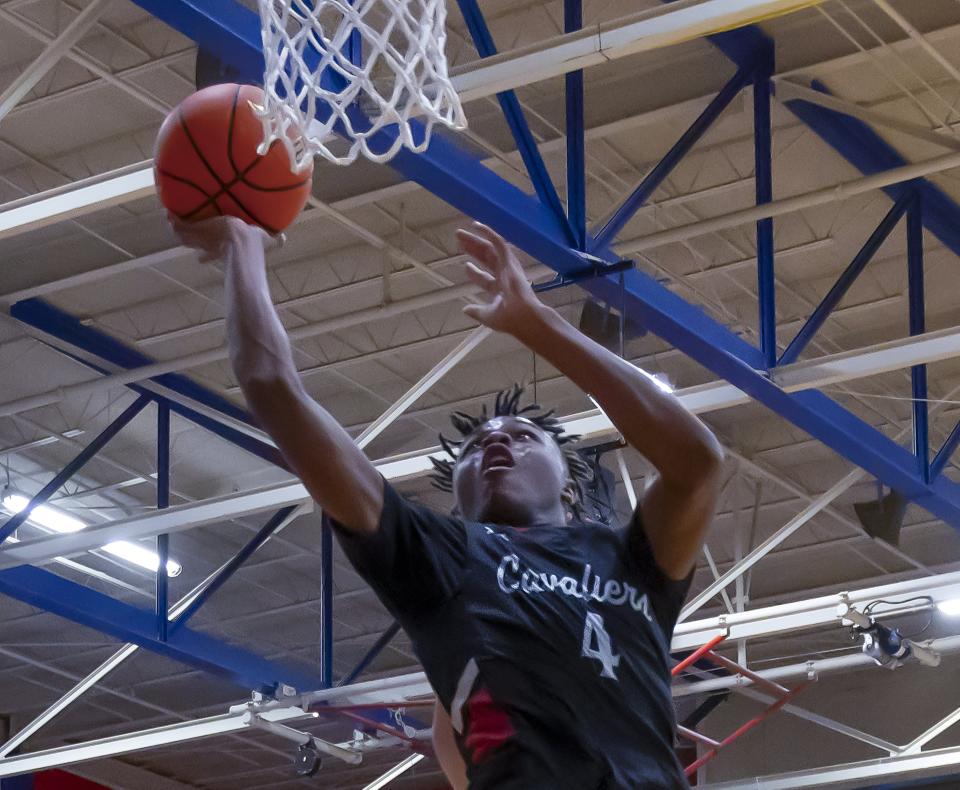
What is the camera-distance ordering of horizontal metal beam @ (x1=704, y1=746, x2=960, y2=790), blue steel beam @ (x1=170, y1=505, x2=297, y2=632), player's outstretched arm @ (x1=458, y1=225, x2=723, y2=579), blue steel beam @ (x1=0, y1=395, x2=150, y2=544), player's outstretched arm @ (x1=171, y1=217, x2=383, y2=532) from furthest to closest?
horizontal metal beam @ (x1=704, y1=746, x2=960, y2=790) → blue steel beam @ (x1=170, y1=505, x2=297, y2=632) → blue steel beam @ (x1=0, y1=395, x2=150, y2=544) → player's outstretched arm @ (x1=458, y1=225, x2=723, y2=579) → player's outstretched arm @ (x1=171, y1=217, x2=383, y2=532)

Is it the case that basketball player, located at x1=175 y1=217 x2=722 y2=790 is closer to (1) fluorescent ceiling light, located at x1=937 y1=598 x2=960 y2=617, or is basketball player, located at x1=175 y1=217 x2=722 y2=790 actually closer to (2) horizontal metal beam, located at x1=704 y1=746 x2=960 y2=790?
(1) fluorescent ceiling light, located at x1=937 y1=598 x2=960 y2=617

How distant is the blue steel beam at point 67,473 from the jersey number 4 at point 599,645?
31.6 ft

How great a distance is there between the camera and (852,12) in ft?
29.9

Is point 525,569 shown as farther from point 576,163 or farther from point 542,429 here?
point 576,163

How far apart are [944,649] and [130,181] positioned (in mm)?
7665

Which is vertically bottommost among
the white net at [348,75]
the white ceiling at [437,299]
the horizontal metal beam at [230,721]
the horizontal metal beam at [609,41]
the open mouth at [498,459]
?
the open mouth at [498,459]

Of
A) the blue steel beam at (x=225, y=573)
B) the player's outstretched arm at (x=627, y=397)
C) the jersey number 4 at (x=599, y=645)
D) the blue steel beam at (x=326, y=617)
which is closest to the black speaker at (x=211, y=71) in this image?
the player's outstretched arm at (x=627, y=397)

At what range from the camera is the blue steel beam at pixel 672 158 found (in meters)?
8.63

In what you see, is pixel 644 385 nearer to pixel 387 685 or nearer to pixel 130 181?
pixel 130 181

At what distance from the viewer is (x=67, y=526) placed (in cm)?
1387

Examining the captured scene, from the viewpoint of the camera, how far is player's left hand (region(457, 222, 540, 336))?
2494 millimetres

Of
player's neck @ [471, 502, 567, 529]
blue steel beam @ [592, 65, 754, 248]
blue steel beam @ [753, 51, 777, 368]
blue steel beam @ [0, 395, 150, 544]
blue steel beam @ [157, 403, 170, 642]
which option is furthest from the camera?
blue steel beam @ [157, 403, 170, 642]

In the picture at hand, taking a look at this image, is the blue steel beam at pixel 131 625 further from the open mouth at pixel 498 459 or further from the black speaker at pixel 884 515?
the open mouth at pixel 498 459

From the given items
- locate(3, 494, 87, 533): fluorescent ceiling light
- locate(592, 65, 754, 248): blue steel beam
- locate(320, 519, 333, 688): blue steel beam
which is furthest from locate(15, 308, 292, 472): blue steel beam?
locate(592, 65, 754, 248): blue steel beam
